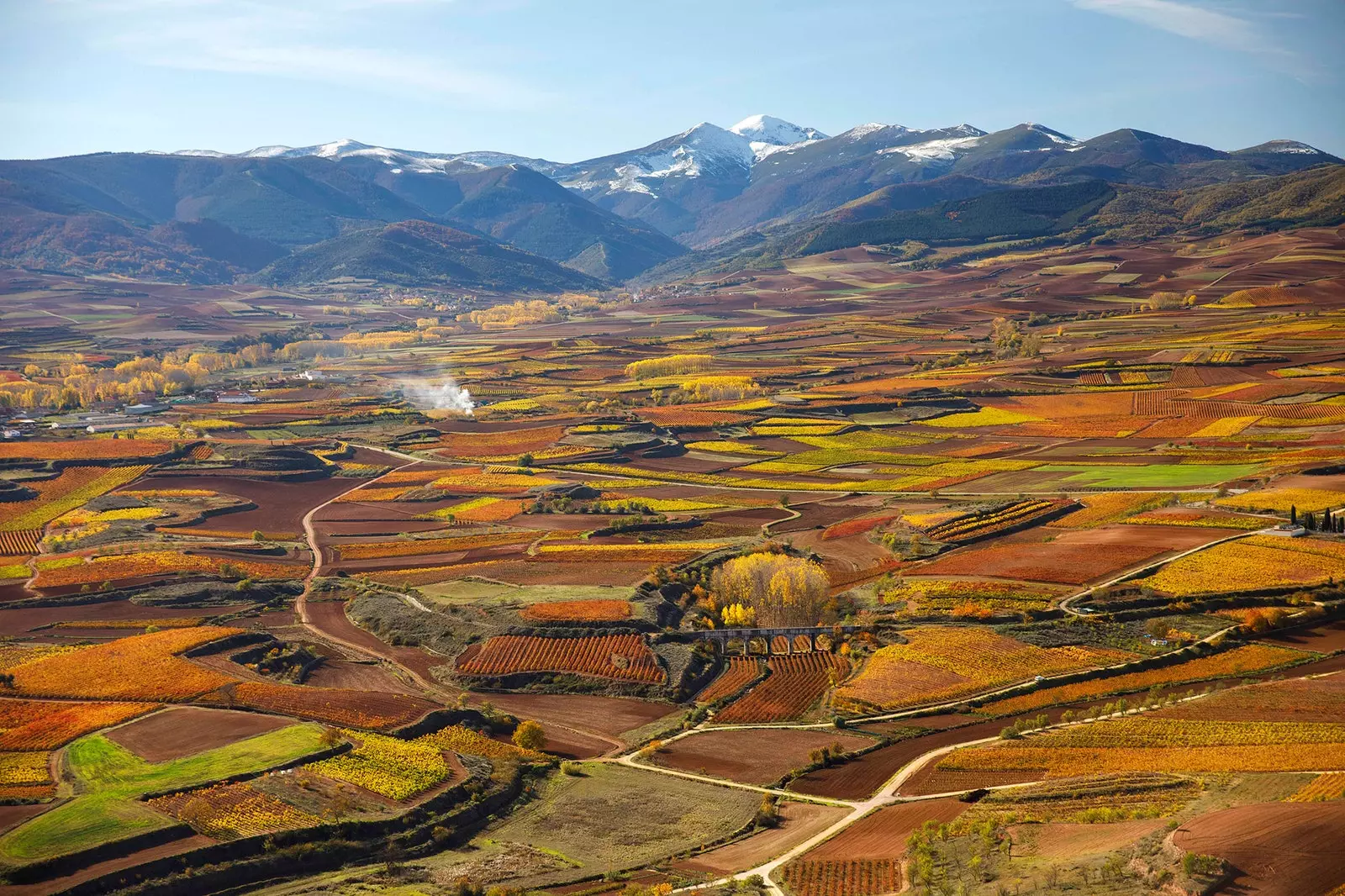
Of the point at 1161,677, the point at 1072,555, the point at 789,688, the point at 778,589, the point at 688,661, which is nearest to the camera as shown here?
the point at 1161,677

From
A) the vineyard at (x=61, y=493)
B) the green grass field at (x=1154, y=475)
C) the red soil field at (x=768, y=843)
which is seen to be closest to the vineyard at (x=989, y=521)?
the green grass field at (x=1154, y=475)

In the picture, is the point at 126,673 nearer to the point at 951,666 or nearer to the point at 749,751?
the point at 749,751

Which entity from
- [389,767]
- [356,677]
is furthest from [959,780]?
[356,677]

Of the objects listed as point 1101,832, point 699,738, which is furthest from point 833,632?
point 1101,832

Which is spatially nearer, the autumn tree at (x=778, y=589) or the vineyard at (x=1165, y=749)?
the vineyard at (x=1165, y=749)

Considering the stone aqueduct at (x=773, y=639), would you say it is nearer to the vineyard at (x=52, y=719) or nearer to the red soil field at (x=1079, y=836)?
the red soil field at (x=1079, y=836)

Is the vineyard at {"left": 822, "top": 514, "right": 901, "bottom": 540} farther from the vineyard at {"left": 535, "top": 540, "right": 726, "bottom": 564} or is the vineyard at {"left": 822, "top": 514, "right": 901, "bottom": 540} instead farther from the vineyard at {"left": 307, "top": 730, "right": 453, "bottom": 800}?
the vineyard at {"left": 307, "top": 730, "right": 453, "bottom": 800}
